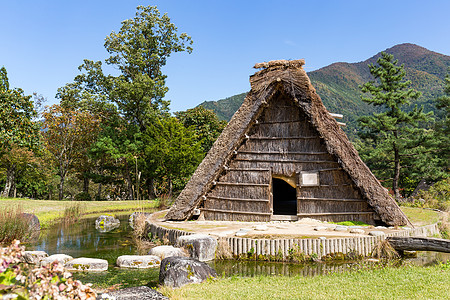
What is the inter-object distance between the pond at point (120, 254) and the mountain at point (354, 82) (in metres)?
62.0

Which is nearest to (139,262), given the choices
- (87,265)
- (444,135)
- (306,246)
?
(87,265)

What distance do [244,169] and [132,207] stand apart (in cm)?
1241

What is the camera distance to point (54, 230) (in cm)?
1285

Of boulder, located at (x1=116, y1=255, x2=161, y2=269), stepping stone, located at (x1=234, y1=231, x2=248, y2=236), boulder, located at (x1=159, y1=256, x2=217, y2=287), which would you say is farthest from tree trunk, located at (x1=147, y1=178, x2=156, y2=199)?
boulder, located at (x1=159, y1=256, x2=217, y2=287)

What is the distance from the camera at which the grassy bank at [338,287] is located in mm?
4633

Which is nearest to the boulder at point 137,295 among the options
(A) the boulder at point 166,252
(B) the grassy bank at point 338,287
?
(B) the grassy bank at point 338,287

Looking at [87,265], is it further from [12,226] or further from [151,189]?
[151,189]

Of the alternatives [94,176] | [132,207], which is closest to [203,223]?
[132,207]

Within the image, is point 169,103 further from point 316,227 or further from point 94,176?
point 316,227

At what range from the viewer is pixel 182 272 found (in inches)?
223

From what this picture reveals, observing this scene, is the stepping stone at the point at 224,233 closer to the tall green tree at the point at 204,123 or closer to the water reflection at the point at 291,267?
the water reflection at the point at 291,267

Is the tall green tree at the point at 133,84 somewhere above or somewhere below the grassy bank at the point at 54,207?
above

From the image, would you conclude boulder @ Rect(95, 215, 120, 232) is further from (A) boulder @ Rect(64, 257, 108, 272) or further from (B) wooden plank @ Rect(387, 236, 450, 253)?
(B) wooden plank @ Rect(387, 236, 450, 253)

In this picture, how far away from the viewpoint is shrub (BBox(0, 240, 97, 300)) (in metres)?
2.06
